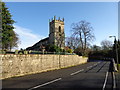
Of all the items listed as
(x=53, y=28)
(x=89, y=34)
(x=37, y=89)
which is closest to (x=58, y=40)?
(x=53, y=28)

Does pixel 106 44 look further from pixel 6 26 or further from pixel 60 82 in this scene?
pixel 60 82

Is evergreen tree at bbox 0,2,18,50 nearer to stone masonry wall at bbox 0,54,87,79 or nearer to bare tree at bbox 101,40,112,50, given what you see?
stone masonry wall at bbox 0,54,87,79

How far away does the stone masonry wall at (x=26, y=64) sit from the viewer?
1152 cm

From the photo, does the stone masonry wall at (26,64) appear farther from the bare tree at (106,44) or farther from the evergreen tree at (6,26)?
the bare tree at (106,44)

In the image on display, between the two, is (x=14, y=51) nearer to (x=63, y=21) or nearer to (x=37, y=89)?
(x=37, y=89)

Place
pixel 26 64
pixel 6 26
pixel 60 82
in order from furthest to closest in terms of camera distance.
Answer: pixel 6 26 → pixel 26 64 → pixel 60 82

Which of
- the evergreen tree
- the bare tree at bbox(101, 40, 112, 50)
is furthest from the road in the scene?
the bare tree at bbox(101, 40, 112, 50)

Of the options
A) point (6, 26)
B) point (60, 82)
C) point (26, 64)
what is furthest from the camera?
point (6, 26)

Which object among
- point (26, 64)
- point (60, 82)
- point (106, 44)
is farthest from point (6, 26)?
point (106, 44)

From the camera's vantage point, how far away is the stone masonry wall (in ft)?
37.8

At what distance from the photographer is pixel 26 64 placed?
14.1 meters

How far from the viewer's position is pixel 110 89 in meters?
7.32

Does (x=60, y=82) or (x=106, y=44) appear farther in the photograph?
(x=106, y=44)

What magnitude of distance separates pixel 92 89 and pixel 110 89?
114cm
